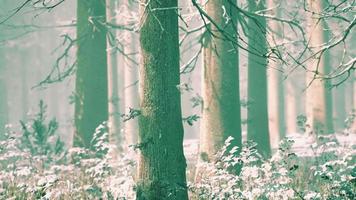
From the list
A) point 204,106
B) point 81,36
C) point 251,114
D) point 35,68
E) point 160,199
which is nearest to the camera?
point 160,199

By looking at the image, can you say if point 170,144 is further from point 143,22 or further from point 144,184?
point 143,22

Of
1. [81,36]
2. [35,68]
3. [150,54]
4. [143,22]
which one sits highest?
[35,68]

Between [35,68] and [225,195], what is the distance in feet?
124

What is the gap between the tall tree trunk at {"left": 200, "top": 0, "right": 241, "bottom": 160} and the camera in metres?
10.1

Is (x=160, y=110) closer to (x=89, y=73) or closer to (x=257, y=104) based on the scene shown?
(x=89, y=73)

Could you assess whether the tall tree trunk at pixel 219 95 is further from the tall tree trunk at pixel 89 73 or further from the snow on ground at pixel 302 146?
the tall tree trunk at pixel 89 73

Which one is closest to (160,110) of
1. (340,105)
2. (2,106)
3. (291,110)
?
(291,110)

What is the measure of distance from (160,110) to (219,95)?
393cm

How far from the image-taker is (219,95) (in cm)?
1023

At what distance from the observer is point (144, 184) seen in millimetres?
6438

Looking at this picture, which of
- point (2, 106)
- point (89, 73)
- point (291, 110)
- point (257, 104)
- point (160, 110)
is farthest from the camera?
point (291, 110)

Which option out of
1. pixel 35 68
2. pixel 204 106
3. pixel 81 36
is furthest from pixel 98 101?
pixel 35 68

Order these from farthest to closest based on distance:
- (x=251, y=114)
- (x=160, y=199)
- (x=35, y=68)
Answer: (x=35, y=68)
(x=251, y=114)
(x=160, y=199)

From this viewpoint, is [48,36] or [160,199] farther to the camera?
[48,36]
